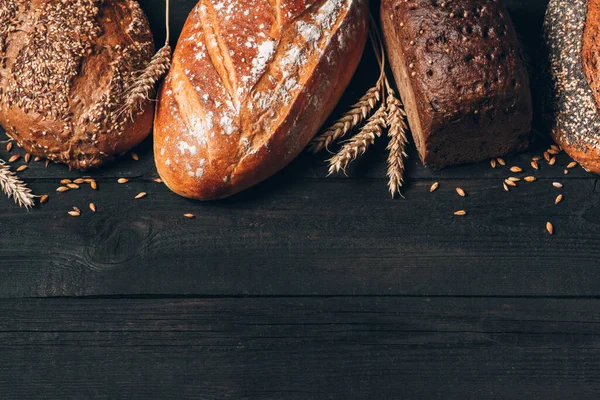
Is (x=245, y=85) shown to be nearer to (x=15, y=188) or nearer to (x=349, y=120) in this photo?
(x=349, y=120)

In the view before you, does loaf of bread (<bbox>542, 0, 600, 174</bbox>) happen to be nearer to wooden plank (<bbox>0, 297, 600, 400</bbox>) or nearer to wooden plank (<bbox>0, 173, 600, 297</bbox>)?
wooden plank (<bbox>0, 173, 600, 297</bbox>)

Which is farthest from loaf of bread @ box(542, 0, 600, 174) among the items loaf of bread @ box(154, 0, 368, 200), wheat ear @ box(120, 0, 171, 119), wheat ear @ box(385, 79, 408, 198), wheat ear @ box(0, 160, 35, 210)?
wheat ear @ box(0, 160, 35, 210)

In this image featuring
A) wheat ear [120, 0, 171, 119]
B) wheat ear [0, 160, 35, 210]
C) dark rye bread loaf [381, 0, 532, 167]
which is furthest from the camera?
wheat ear [0, 160, 35, 210]

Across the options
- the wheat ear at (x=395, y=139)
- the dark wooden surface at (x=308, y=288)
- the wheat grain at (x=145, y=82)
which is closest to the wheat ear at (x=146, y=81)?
the wheat grain at (x=145, y=82)

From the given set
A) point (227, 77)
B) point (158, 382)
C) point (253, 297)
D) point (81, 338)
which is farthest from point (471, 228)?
point (81, 338)

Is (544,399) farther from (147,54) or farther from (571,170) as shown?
(147,54)
